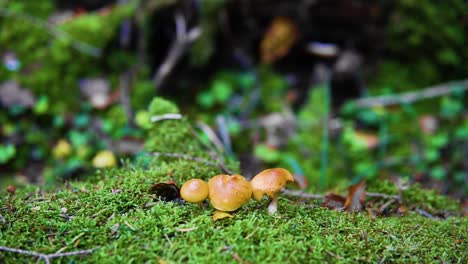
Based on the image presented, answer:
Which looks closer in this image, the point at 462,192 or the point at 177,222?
the point at 177,222

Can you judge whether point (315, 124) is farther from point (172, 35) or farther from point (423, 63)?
point (172, 35)

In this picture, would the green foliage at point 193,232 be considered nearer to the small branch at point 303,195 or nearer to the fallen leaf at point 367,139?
the small branch at point 303,195

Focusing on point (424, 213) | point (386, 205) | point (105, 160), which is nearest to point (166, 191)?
point (386, 205)

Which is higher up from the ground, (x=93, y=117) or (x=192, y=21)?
(x=192, y=21)

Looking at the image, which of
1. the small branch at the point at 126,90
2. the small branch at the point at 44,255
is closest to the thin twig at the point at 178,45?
the small branch at the point at 126,90

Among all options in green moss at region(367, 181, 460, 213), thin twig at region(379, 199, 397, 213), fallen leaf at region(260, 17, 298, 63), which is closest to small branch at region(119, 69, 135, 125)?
fallen leaf at region(260, 17, 298, 63)

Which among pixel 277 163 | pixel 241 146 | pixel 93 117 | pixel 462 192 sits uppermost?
pixel 93 117

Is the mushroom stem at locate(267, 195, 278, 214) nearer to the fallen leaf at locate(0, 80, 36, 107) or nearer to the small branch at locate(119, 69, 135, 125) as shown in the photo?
the small branch at locate(119, 69, 135, 125)

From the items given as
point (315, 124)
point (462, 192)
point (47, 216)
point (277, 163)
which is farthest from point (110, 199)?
point (462, 192)
